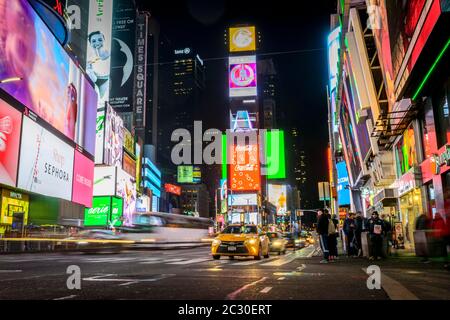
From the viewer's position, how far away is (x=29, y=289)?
671 cm

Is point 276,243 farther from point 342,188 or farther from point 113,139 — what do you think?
point 113,139

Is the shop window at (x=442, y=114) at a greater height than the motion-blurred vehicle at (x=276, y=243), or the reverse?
the shop window at (x=442, y=114)

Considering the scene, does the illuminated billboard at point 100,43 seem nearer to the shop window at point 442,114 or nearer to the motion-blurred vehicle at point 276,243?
the motion-blurred vehicle at point 276,243

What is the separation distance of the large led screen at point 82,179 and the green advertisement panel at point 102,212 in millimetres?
14295

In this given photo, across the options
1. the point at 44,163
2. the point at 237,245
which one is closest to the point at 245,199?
the point at 44,163

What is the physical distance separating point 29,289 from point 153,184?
391ft

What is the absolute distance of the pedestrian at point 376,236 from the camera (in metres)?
15.5

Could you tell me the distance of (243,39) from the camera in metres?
124

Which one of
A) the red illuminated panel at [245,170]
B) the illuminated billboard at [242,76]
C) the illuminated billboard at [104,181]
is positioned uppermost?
the illuminated billboard at [242,76]

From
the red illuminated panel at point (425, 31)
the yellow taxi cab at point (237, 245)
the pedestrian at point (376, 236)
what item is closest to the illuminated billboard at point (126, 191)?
the yellow taxi cab at point (237, 245)

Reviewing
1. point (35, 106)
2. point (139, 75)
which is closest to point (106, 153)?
point (139, 75)

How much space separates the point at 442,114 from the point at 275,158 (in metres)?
139

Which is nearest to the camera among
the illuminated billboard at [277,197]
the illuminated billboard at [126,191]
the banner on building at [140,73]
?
the illuminated billboard at [126,191]
